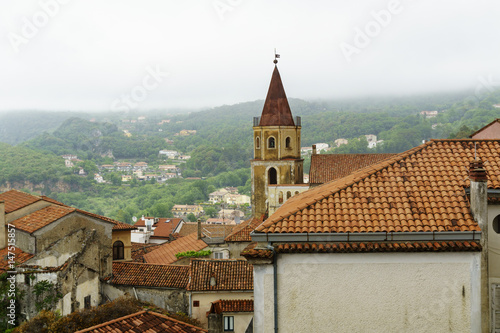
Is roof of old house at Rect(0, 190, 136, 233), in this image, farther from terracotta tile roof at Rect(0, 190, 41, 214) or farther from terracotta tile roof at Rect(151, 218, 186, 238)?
terracotta tile roof at Rect(151, 218, 186, 238)

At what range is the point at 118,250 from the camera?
1097 inches

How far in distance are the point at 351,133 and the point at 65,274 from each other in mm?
124556

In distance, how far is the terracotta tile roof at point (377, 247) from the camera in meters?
8.39

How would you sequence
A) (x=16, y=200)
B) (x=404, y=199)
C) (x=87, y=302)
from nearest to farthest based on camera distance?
(x=404, y=199) < (x=87, y=302) < (x=16, y=200)

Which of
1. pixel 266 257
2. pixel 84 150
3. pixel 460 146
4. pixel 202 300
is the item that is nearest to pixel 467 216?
pixel 460 146

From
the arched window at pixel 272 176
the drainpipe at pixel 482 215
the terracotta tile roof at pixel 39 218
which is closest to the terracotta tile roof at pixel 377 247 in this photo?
the drainpipe at pixel 482 215

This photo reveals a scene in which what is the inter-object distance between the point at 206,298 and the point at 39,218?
811cm

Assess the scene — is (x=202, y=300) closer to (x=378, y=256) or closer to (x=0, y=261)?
(x=0, y=261)

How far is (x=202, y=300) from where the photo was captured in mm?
21031

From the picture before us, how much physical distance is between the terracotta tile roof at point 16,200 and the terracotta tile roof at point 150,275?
5050 mm

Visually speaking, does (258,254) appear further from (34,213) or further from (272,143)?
(272,143)

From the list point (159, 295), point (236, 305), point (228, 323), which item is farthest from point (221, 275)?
point (159, 295)

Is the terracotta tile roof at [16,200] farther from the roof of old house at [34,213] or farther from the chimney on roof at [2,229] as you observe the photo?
the chimney on roof at [2,229]

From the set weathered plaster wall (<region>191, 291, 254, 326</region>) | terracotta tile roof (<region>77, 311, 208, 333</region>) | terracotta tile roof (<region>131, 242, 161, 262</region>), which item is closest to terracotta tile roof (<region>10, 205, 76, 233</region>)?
weathered plaster wall (<region>191, 291, 254, 326</region>)
